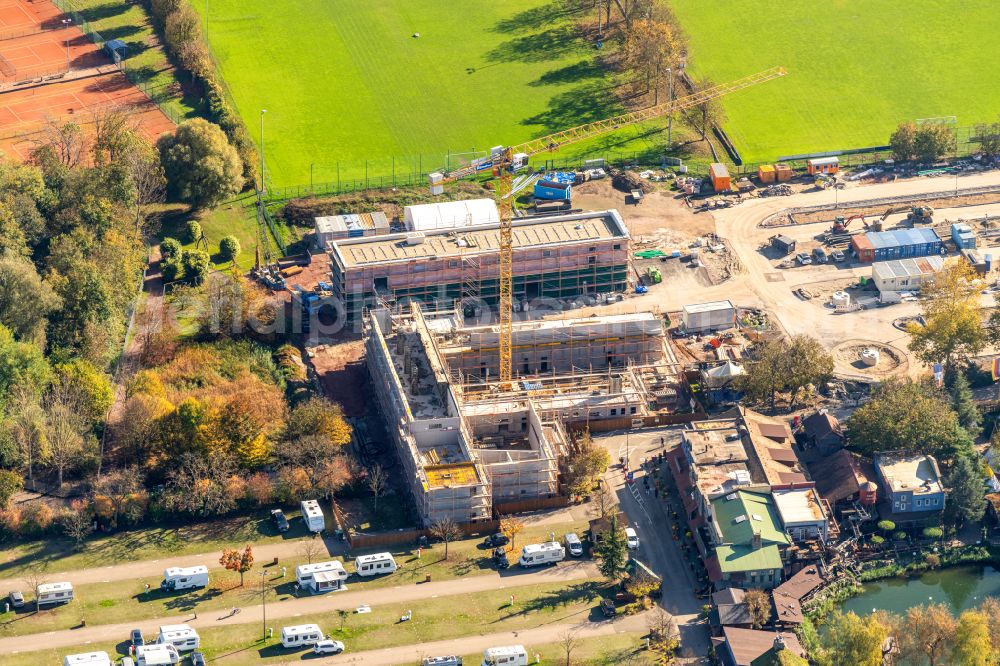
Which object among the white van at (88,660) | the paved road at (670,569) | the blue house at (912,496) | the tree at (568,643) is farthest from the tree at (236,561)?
the blue house at (912,496)

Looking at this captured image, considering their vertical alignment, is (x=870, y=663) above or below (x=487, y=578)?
below

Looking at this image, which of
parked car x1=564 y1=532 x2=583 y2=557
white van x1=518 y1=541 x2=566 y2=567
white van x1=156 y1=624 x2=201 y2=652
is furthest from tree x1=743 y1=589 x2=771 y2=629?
white van x1=156 y1=624 x2=201 y2=652

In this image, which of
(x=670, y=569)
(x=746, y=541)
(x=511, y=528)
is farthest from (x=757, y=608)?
(x=511, y=528)

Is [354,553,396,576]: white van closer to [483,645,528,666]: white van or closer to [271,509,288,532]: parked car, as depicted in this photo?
[271,509,288,532]: parked car

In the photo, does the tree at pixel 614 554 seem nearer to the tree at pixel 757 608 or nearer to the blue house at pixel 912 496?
the tree at pixel 757 608

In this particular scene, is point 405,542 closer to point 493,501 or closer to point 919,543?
point 493,501

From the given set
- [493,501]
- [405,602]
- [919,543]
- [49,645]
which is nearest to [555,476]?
[493,501]
